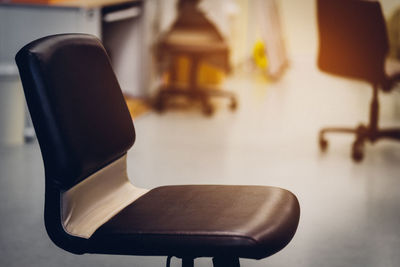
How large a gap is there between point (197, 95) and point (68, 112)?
356 centimetres

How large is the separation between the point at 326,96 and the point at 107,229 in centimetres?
446

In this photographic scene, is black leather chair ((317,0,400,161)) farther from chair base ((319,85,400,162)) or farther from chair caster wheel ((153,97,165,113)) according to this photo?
chair caster wheel ((153,97,165,113))

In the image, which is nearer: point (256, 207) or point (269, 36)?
point (256, 207)

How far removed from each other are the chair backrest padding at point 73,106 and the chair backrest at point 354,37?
7.02 ft

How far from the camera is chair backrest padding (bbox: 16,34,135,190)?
131 cm

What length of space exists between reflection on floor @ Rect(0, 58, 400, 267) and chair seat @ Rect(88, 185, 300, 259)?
612mm

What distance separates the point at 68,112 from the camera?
4.48 feet

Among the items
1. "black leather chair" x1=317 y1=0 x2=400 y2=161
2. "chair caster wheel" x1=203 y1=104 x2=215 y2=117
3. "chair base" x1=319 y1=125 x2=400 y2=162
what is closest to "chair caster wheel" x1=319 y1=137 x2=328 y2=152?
"chair base" x1=319 y1=125 x2=400 y2=162

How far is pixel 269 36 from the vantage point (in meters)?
6.55

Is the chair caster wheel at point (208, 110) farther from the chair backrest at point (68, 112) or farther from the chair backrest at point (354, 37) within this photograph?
the chair backrest at point (68, 112)

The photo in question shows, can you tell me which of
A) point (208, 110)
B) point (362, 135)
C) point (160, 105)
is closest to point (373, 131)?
point (362, 135)

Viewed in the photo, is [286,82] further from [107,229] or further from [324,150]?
[107,229]

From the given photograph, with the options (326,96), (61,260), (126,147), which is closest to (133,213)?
(126,147)

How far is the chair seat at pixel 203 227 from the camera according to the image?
1258 millimetres
